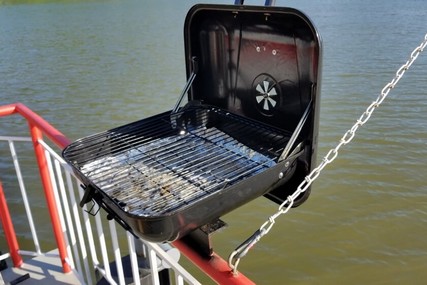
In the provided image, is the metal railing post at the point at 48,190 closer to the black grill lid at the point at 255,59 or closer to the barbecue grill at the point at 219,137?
the barbecue grill at the point at 219,137

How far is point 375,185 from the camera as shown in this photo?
5.00 m

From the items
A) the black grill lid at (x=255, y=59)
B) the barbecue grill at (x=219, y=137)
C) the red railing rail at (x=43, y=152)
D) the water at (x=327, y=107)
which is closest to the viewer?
the barbecue grill at (x=219, y=137)

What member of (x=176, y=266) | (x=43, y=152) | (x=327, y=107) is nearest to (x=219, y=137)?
(x=176, y=266)

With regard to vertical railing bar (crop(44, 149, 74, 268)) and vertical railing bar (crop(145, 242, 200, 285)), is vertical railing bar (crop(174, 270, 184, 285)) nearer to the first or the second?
vertical railing bar (crop(145, 242, 200, 285))

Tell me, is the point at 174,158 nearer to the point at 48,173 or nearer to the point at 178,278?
the point at 178,278

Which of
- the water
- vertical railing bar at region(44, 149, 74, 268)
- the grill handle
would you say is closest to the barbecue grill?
the grill handle

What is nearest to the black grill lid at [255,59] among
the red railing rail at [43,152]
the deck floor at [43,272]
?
the red railing rail at [43,152]

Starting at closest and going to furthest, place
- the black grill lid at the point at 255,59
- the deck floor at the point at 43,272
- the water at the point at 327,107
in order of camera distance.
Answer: the black grill lid at the point at 255,59
the deck floor at the point at 43,272
the water at the point at 327,107

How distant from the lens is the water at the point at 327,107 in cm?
410

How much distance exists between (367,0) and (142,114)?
11.3 metres

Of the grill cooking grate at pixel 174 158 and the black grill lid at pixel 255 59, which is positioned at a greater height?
the black grill lid at pixel 255 59

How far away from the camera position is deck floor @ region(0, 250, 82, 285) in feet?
8.45

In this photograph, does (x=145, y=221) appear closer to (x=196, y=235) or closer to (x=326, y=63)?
(x=196, y=235)

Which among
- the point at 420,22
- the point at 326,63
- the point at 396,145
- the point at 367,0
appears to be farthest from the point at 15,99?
the point at 367,0
